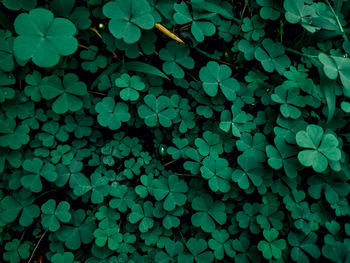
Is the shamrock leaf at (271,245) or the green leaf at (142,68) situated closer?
the shamrock leaf at (271,245)

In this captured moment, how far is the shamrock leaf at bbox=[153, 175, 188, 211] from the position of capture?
6.00ft

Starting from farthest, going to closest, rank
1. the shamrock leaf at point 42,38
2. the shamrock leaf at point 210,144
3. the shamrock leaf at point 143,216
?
the shamrock leaf at point 210,144 < the shamrock leaf at point 143,216 < the shamrock leaf at point 42,38

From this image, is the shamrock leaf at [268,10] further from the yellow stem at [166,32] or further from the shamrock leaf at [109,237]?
the shamrock leaf at [109,237]

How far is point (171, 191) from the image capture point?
1.88 m

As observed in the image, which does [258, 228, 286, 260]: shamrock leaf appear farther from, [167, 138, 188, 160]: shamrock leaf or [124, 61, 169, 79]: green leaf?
[124, 61, 169, 79]: green leaf

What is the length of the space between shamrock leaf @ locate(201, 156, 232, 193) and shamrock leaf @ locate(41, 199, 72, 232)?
0.93 metres

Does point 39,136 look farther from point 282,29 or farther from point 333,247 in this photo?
point 333,247

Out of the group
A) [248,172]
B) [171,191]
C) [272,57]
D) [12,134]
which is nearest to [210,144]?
[248,172]

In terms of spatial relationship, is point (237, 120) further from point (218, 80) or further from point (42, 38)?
point (42, 38)

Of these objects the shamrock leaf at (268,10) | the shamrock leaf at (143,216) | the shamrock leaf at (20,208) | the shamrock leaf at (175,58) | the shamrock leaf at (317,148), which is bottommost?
the shamrock leaf at (20,208)

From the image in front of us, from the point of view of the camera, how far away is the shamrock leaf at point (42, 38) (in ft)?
5.11

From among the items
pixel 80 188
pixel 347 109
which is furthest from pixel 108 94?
pixel 347 109

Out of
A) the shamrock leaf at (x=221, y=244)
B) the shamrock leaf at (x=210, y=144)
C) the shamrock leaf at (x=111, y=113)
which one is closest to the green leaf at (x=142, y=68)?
the shamrock leaf at (x=111, y=113)

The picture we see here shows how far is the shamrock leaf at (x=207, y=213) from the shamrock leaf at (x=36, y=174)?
0.97m
